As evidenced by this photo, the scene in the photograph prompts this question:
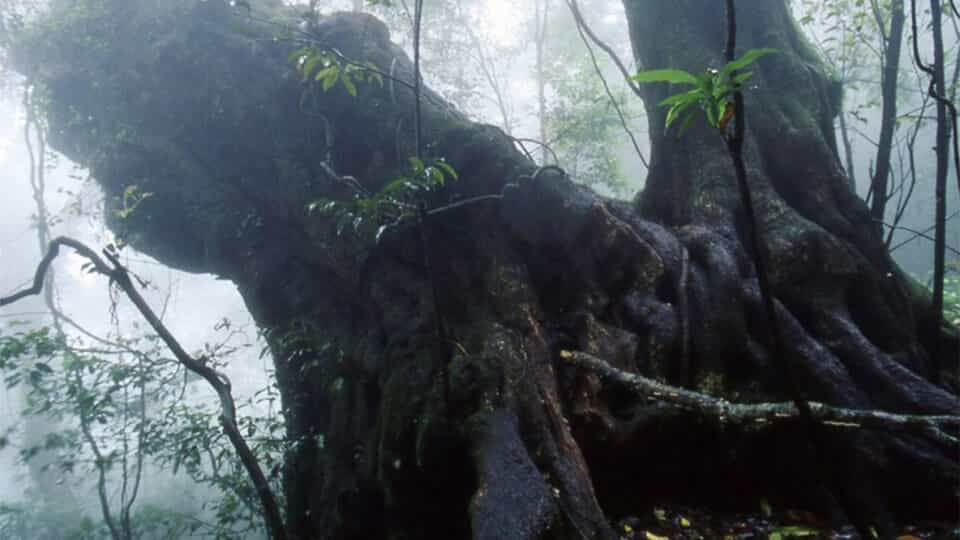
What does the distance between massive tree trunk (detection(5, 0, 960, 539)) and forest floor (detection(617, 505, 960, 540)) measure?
0.48ft

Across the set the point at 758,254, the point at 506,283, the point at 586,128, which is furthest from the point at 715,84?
the point at 586,128

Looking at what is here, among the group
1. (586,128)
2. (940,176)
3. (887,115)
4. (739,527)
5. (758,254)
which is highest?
(586,128)

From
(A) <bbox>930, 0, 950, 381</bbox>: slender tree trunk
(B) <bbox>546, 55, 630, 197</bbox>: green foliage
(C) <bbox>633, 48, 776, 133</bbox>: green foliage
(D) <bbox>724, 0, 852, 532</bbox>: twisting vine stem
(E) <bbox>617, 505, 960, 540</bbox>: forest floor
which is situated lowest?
(E) <bbox>617, 505, 960, 540</bbox>: forest floor

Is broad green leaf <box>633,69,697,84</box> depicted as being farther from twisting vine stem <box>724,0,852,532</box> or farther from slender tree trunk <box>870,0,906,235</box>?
slender tree trunk <box>870,0,906,235</box>

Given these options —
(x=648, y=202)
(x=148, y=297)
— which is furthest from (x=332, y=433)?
(x=148, y=297)

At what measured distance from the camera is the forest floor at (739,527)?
11.2 ft

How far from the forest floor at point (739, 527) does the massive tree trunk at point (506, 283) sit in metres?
0.15

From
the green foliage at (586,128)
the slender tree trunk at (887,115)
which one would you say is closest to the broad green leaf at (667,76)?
the slender tree trunk at (887,115)

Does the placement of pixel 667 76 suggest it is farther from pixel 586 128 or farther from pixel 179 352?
pixel 586 128

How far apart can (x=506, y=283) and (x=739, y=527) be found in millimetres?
2636

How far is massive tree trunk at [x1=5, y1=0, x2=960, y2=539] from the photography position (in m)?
3.84

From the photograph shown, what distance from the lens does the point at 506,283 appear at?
4680 mm

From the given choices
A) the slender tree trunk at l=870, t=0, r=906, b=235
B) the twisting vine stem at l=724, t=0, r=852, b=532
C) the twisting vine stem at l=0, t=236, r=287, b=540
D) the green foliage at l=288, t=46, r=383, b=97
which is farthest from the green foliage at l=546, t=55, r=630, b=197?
the twisting vine stem at l=724, t=0, r=852, b=532

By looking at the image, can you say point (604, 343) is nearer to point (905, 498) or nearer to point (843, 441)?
point (843, 441)
